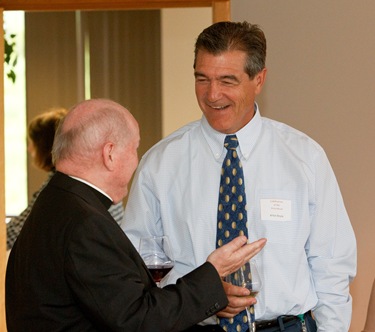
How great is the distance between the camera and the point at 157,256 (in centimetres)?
278

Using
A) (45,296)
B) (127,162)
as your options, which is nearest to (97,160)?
(127,162)

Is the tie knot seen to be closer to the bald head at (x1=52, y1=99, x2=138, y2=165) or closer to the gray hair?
the gray hair

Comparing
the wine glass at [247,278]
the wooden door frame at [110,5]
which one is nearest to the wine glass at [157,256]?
the wine glass at [247,278]

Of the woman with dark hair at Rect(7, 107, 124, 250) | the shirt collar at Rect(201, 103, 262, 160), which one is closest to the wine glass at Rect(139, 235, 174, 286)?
the shirt collar at Rect(201, 103, 262, 160)

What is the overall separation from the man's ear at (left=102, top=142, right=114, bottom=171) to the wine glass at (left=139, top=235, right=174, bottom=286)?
550 millimetres

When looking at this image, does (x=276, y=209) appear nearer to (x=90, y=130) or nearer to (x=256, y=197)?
(x=256, y=197)

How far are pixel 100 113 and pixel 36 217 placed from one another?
34 cm

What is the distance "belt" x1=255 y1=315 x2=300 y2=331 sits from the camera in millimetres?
3004

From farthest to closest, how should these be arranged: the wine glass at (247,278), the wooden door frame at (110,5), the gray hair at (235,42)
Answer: the wooden door frame at (110,5)
the gray hair at (235,42)
the wine glass at (247,278)

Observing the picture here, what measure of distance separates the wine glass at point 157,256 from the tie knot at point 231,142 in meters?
0.55

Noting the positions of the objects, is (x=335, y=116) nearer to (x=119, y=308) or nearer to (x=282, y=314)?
(x=282, y=314)

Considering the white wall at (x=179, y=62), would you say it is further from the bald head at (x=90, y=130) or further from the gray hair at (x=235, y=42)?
the bald head at (x=90, y=130)

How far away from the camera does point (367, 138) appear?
470 centimetres

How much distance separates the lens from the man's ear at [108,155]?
2287 mm
